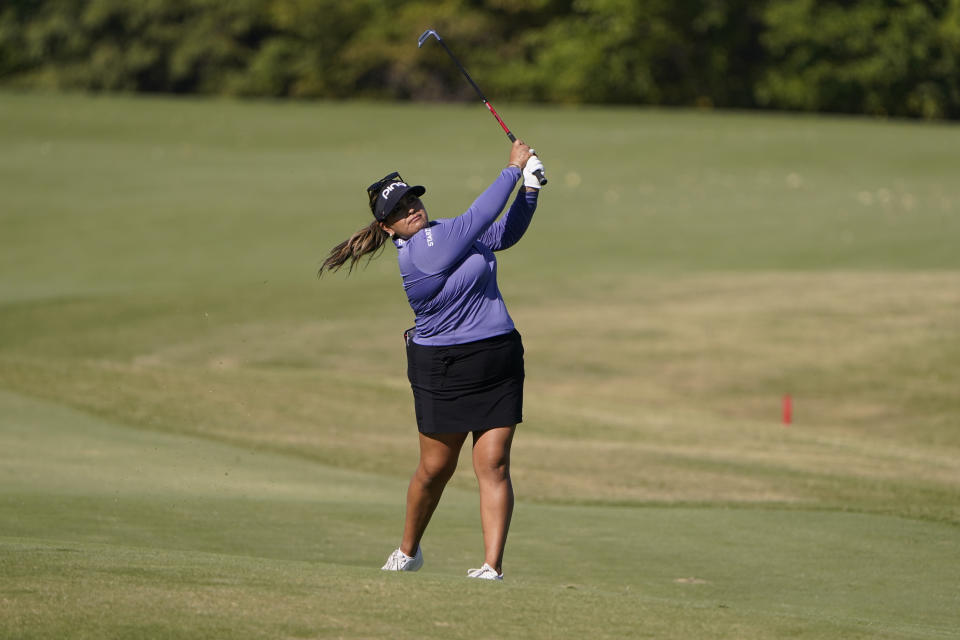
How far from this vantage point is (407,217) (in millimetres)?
7094

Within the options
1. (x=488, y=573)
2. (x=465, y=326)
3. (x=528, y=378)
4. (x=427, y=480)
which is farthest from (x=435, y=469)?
(x=528, y=378)

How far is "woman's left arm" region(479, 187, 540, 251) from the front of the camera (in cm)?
726

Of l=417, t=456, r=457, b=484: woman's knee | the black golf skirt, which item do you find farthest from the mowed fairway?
the black golf skirt

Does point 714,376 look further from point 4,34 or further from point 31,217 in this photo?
point 4,34

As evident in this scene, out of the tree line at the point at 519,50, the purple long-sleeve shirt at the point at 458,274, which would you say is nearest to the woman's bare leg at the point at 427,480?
the purple long-sleeve shirt at the point at 458,274

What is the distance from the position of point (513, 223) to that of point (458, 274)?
17.6 inches

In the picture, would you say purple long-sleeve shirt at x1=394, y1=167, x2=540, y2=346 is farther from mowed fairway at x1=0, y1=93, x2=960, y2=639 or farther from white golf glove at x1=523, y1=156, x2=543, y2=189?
mowed fairway at x1=0, y1=93, x2=960, y2=639

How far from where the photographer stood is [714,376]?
743 inches

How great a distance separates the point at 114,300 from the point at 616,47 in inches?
1252

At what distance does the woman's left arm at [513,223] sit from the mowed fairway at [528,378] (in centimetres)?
165

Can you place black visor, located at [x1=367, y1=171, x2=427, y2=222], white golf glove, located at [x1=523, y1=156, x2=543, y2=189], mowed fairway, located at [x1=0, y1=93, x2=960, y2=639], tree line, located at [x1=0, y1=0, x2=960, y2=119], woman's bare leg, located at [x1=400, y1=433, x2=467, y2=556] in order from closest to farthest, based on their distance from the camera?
mowed fairway, located at [x1=0, y1=93, x2=960, y2=639]
black visor, located at [x1=367, y1=171, x2=427, y2=222]
white golf glove, located at [x1=523, y1=156, x2=543, y2=189]
woman's bare leg, located at [x1=400, y1=433, x2=467, y2=556]
tree line, located at [x1=0, y1=0, x2=960, y2=119]

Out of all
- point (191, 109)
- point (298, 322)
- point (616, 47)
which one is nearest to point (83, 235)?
point (298, 322)

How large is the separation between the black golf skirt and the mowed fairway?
876mm

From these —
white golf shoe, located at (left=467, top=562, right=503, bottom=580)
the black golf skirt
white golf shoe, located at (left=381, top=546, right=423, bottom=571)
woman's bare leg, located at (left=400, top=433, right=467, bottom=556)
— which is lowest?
white golf shoe, located at (left=381, top=546, right=423, bottom=571)
